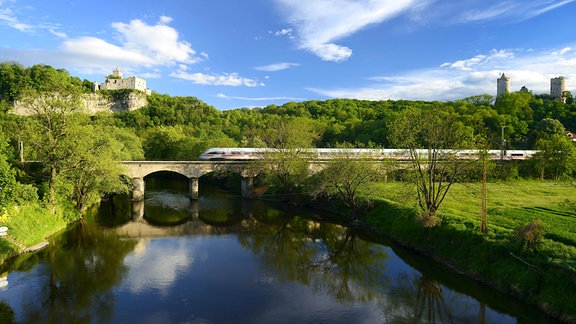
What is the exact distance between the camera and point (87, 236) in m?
31.9

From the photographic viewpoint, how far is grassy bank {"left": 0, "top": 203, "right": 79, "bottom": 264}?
987 inches

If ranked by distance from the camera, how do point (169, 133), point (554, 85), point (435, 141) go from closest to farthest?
point (435, 141)
point (169, 133)
point (554, 85)

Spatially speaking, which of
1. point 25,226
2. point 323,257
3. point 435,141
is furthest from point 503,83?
point 25,226

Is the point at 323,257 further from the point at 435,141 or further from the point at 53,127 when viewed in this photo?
the point at 53,127

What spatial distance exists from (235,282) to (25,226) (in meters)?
17.8

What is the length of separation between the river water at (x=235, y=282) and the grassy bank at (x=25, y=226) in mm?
994

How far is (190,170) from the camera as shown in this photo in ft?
177

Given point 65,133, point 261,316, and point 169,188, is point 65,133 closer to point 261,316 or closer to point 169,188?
point 261,316

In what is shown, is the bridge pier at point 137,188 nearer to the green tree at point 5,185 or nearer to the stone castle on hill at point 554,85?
the green tree at point 5,185

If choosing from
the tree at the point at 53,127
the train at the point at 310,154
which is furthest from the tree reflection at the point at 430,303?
the tree at the point at 53,127

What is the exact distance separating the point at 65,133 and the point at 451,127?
33.1 meters

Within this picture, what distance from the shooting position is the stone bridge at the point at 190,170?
51375 mm

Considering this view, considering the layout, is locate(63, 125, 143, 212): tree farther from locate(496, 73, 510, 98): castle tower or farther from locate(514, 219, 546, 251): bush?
locate(496, 73, 510, 98): castle tower

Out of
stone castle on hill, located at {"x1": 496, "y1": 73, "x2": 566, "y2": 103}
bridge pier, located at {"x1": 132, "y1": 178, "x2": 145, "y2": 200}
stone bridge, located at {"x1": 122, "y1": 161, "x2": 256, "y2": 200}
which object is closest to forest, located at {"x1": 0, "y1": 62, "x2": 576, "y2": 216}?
bridge pier, located at {"x1": 132, "y1": 178, "x2": 145, "y2": 200}
